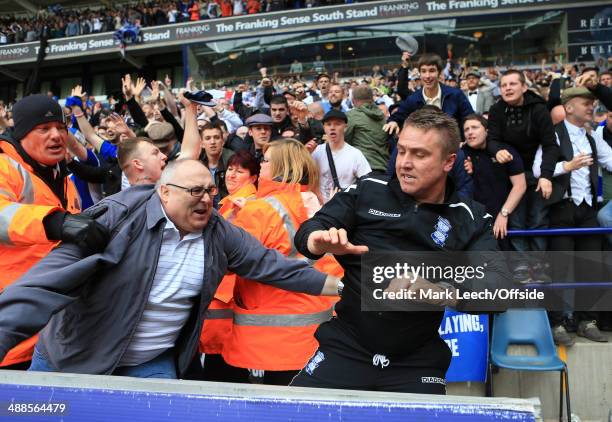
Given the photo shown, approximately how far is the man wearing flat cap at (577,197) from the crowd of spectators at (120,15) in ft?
69.1

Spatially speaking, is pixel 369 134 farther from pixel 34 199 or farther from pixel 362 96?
pixel 34 199

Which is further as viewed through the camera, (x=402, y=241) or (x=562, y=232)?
(x=562, y=232)

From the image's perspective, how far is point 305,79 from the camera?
22.4 metres

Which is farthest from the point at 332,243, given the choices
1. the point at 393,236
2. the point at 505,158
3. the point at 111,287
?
the point at 505,158

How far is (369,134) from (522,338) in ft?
8.32

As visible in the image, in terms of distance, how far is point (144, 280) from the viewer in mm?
2404

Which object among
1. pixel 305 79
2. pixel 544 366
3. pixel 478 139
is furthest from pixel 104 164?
pixel 305 79

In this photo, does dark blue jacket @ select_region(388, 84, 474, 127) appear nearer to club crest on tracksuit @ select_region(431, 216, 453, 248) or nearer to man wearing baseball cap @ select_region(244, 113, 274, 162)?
man wearing baseball cap @ select_region(244, 113, 274, 162)

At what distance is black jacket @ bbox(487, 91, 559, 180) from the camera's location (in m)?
4.62

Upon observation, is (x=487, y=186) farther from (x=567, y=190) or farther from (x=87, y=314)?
(x=87, y=314)

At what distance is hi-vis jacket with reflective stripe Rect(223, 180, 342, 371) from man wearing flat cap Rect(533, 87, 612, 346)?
8.59ft

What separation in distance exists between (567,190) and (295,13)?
71.0 ft

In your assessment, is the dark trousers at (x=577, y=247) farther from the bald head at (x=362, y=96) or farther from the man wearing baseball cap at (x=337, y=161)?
the bald head at (x=362, y=96)

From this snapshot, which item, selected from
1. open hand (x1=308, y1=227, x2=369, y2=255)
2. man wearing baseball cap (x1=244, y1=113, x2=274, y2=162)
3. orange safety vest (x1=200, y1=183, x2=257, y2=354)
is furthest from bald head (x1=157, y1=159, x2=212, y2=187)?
man wearing baseball cap (x1=244, y1=113, x2=274, y2=162)
